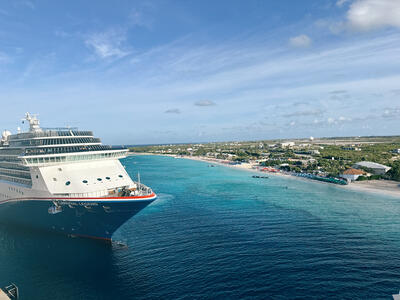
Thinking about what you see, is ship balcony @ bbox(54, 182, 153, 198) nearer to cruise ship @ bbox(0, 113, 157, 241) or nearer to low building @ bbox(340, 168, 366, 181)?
cruise ship @ bbox(0, 113, 157, 241)

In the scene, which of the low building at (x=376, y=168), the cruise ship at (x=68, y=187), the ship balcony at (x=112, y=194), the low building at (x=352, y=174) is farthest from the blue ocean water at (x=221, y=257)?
the low building at (x=376, y=168)

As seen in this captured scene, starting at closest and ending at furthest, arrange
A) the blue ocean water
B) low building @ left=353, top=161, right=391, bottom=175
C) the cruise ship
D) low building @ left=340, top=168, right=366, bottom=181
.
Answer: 1. the blue ocean water
2. the cruise ship
3. low building @ left=340, top=168, right=366, bottom=181
4. low building @ left=353, top=161, right=391, bottom=175

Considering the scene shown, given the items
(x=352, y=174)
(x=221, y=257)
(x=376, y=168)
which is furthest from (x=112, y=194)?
(x=376, y=168)

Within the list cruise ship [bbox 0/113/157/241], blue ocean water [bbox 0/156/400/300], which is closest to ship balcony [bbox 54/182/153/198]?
cruise ship [bbox 0/113/157/241]

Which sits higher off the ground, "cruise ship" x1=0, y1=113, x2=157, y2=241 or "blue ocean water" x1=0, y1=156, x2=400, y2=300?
"cruise ship" x1=0, y1=113, x2=157, y2=241

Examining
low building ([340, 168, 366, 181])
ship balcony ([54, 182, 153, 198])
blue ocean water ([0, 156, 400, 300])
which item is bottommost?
blue ocean water ([0, 156, 400, 300])

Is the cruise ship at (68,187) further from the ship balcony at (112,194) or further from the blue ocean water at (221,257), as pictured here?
the blue ocean water at (221,257)

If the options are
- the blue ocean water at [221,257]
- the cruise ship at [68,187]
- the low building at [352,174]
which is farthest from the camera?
the low building at [352,174]

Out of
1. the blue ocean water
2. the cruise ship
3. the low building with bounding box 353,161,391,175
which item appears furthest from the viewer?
the low building with bounding box 353,161,391,175
